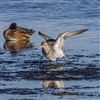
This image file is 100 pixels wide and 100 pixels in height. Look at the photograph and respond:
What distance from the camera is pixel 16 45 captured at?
764 inches

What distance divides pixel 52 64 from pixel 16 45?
144 inches

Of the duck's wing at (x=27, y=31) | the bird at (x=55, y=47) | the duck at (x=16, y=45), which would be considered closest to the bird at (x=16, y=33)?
the duck's wing at (x=27, y=31)

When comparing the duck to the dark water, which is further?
the duck

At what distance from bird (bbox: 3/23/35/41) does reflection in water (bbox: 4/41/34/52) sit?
203 mm

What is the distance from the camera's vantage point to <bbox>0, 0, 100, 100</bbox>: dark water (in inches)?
522

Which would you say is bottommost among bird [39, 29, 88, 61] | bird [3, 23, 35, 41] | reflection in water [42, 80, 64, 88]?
bird [3, 23, 35, 41]

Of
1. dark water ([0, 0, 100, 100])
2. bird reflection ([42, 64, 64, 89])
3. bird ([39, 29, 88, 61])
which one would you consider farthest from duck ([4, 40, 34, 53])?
bird reflection ([42, 64, 64, 89])

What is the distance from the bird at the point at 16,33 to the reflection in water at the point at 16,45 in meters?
0.20

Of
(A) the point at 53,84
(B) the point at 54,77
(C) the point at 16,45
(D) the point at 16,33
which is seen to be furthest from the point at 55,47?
(D) the point at 16,33

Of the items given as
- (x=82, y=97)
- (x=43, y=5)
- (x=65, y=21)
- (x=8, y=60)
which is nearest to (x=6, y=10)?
(x=43, y=5)

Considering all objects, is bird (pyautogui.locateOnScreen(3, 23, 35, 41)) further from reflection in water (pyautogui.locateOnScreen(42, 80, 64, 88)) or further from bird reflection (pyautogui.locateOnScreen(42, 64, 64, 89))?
reflection in water (pyautogui.locateOnScreen(42, 80, 64, 88))

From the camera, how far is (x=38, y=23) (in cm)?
2269

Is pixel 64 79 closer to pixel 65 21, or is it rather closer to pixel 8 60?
pixel 8 60

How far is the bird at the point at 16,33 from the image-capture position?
65.9 feet
